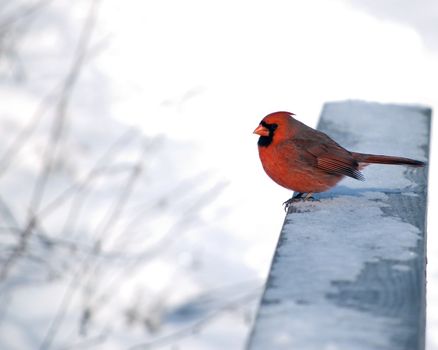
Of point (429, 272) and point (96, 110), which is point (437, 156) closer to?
point (429, 272)

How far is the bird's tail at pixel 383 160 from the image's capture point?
2.51 metres

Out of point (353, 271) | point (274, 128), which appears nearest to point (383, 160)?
point (274, 128)

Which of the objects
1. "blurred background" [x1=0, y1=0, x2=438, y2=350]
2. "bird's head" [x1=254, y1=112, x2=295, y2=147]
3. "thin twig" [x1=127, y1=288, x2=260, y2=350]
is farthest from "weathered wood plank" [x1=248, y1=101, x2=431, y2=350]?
"blurred background" [x1=0, y1=0, x2=438, y2=350]

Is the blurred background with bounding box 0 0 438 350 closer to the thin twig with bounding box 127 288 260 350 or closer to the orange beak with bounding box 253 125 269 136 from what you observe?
the thin twig with bounding box 127 288 260 350

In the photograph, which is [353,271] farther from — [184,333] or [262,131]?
[184,333]

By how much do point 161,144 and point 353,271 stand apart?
10.7ft

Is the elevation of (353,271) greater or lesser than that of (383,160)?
lesser

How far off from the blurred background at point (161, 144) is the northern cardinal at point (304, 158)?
2.20ft

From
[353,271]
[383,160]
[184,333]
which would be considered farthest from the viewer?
[184,333]

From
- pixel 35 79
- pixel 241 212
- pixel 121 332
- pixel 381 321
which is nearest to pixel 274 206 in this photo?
pixel 241 212

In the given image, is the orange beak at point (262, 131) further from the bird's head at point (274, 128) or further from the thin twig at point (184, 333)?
the thin twig at point (184, 333)

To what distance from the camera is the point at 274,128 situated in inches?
114

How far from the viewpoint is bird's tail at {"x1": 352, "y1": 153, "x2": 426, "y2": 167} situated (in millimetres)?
2512

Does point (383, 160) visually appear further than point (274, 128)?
No
